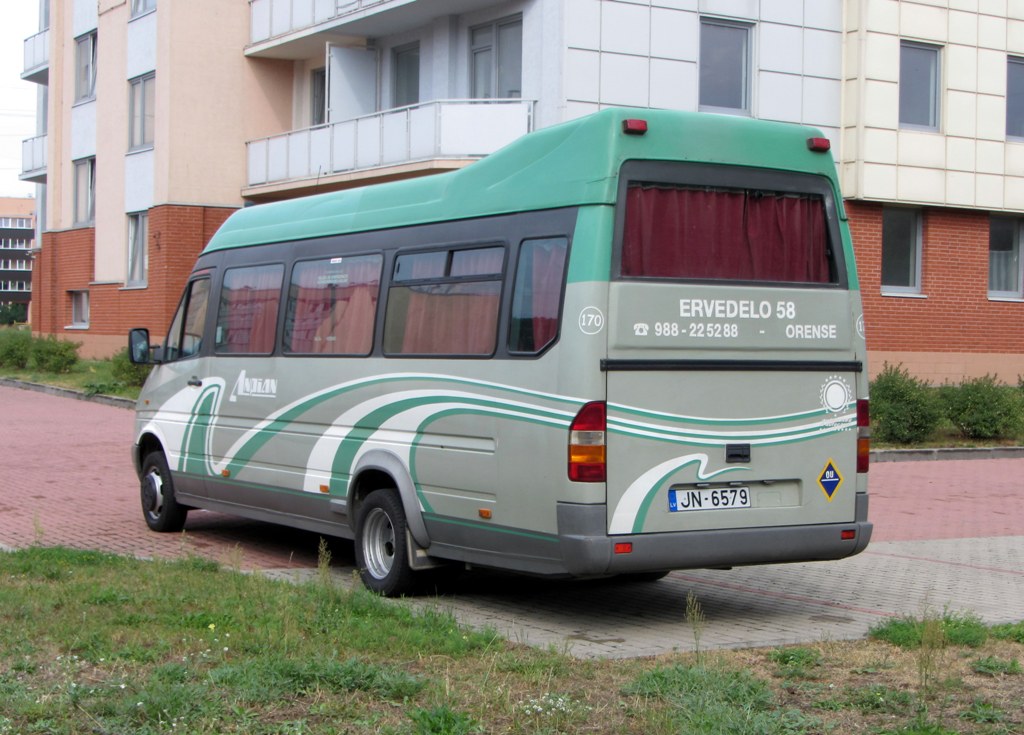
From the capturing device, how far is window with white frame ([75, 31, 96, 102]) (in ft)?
116

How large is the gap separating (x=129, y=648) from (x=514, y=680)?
1.84 metres

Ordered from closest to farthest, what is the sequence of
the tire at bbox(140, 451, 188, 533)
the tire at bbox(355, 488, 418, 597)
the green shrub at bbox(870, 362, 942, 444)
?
the tire at bbox(355, 488, 418, 597) → the tire at bbox(140, 451, 188, 533) → the green shrub at bbox(870, 362, 942, 444)

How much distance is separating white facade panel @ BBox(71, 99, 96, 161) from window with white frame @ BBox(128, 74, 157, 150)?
293 cm

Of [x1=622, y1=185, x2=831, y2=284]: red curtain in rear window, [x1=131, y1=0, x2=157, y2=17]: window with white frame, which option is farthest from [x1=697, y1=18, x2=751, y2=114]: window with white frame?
[x1=622, y1=185, x2=831, y2=284]: red curtain in rear window

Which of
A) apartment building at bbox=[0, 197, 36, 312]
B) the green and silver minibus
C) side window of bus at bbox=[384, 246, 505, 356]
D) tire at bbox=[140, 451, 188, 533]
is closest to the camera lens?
the green and silver minibus

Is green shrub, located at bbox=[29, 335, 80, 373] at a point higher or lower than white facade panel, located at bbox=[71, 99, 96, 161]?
lower

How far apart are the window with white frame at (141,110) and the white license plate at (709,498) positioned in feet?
82.5

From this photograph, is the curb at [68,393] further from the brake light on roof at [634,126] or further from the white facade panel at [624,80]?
the brake light on roof at [634,126]

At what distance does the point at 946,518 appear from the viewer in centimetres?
1373

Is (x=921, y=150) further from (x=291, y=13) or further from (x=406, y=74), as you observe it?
(x=291, y=13)

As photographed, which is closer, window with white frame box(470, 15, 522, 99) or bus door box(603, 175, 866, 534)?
bus door box(603, 175, 866, 534)

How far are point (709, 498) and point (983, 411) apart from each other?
13.4 meters

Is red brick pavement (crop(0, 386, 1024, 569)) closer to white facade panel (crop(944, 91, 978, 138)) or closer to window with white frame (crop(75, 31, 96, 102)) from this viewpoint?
white facade panel (crop(944, 91, 978, 138))

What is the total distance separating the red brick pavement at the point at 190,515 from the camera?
11.1m
